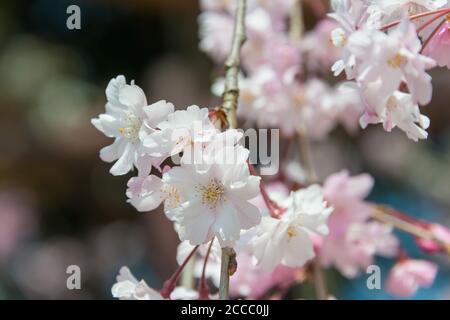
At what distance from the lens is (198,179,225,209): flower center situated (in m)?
0.71

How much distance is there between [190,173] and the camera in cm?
70

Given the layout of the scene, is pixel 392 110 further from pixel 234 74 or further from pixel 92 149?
pixel 92 149

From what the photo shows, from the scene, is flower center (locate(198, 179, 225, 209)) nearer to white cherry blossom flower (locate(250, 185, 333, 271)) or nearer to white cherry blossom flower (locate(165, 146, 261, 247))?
white cherry blossom flower (locate(165, 146, 261, 247))

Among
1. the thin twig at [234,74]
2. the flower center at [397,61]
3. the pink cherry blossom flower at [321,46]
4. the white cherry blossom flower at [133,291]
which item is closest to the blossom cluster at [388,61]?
the flower center at [397,61]

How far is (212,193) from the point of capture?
0.72 m

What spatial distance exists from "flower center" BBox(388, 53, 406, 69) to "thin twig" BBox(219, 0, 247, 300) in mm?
167

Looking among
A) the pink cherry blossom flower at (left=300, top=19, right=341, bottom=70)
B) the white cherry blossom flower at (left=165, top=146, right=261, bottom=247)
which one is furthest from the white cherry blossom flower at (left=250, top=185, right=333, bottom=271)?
the pink cherry blossom flower at (left=300, top=19, right=341, bottom=70)

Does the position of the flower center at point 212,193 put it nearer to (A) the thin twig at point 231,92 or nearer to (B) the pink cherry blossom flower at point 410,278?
(A) the thin twig at point 231,92

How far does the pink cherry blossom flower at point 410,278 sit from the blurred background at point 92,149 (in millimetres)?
1573

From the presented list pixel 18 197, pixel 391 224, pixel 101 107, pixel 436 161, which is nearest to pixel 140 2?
pixel 101 107

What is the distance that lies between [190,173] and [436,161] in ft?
8.21

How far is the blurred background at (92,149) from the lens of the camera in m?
3.13

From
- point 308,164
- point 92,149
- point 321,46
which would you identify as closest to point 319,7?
point 321,46
